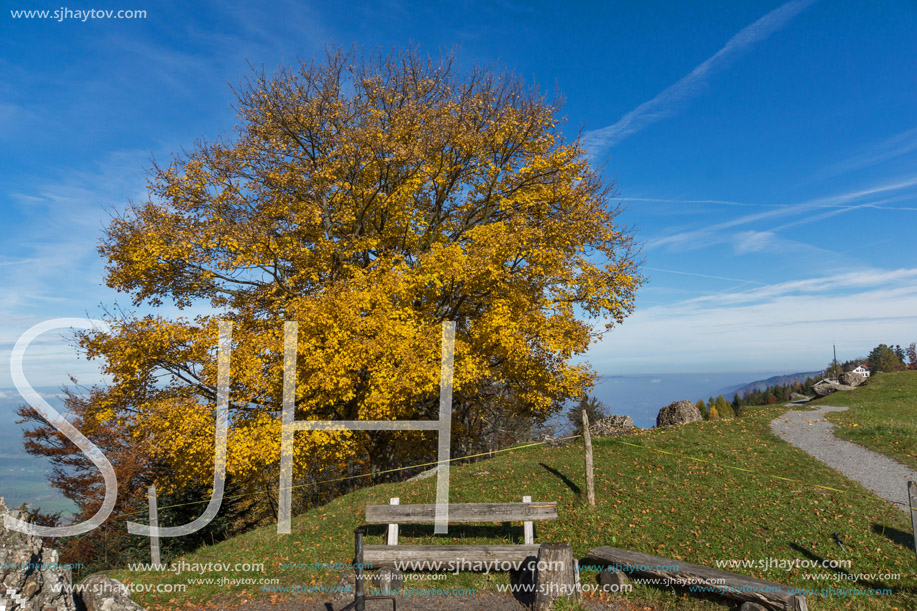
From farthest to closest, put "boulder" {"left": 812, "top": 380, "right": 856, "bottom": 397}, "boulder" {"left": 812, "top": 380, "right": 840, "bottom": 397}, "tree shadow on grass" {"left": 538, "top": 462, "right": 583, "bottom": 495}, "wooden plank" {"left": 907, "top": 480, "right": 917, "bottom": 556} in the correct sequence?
1. "boulder" {"left": 812, "top": 380, "right": 840, "bottom": 397}
2. "boulder" {"left": 812, "top": 380, "right": 856, "bottom": 397}
3. "tree shadow on grass" {"left": 538, "top": 462, "right": 583, "bottom": 495}
4. "wooden plank" {"left": 907, "top": 480, "right": 917, "bottom": 556}

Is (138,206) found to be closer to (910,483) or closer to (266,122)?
(266,122)

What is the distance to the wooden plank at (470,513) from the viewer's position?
32.8 ft

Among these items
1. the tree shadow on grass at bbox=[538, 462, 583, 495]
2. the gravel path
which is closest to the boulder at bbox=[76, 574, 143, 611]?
the tree shadow on grass at bbox=[538, 462, 583, 495]

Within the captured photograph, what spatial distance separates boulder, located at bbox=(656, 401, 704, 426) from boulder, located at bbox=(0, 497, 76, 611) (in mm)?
24337

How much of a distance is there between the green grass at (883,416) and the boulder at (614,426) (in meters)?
7.84

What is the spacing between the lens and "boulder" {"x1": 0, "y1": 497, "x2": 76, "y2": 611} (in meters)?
5.64

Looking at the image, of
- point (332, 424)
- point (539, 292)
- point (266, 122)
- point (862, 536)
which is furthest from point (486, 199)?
point (862, 536)

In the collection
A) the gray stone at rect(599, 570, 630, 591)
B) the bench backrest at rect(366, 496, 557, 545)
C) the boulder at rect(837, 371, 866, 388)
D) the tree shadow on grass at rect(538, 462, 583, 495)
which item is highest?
the boulder at rect(837, 371, 866, 388)

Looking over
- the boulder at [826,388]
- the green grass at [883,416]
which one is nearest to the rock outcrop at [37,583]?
the green grass at [883,416]

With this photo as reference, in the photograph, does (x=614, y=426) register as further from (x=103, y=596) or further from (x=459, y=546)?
(x=103, y=596)

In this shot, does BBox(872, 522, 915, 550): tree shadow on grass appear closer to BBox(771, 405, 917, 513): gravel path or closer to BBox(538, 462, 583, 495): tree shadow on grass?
BBox(771, 405, 917, 513): gravel path

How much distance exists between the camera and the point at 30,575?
5879 millimetres

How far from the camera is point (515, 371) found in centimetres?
1770

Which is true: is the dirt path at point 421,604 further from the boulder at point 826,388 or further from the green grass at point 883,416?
the boulder at point 826,388
